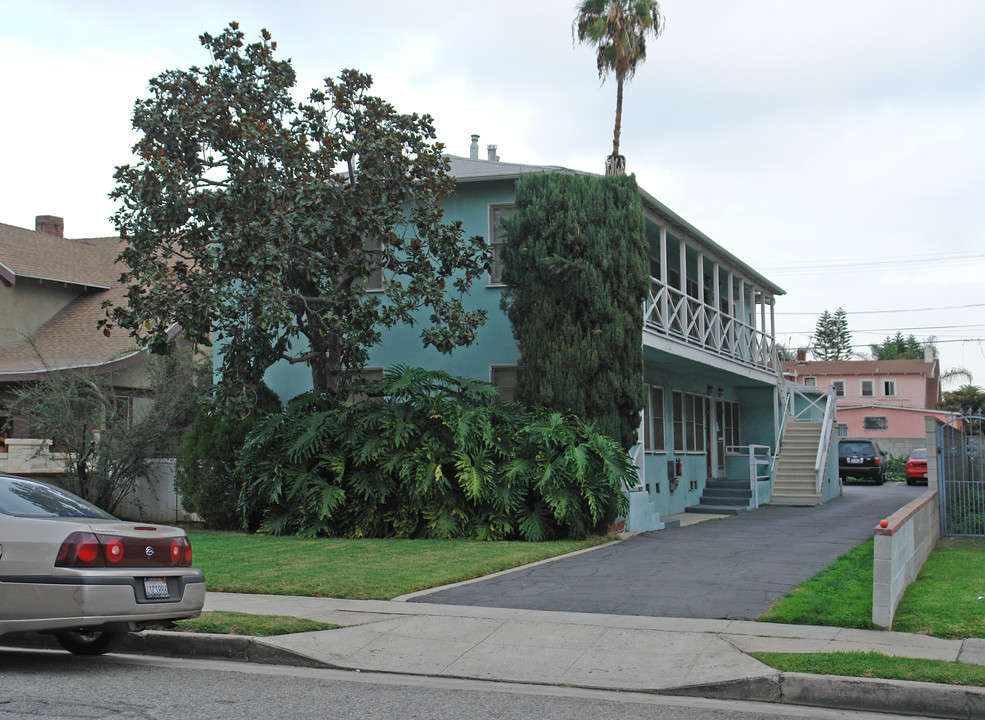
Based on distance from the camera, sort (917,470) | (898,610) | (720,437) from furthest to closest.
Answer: (917,470)
(720,437)
(898,610)

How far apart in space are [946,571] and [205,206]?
1177 cm

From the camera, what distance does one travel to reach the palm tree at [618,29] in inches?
967

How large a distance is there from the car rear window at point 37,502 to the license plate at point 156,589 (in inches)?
29.2

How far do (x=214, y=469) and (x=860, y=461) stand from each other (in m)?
26.5

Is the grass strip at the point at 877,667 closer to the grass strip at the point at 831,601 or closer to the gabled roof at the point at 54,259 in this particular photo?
the grass strip at the point at 831,601

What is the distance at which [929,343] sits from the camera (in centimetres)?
6562

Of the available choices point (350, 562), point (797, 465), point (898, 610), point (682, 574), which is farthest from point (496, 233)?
point (797, 465)

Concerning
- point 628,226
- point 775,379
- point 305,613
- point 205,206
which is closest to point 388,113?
point 205,206

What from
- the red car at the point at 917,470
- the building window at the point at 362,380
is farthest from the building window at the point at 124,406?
the red car at the point at 917,470

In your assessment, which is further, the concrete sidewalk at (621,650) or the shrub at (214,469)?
the shrub at (214,469)

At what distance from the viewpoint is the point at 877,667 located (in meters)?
6.86

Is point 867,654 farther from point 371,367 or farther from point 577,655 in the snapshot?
point 371,367

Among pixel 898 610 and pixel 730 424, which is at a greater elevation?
pixel 730 424

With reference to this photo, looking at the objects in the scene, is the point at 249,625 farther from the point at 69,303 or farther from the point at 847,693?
the point at 69,303
